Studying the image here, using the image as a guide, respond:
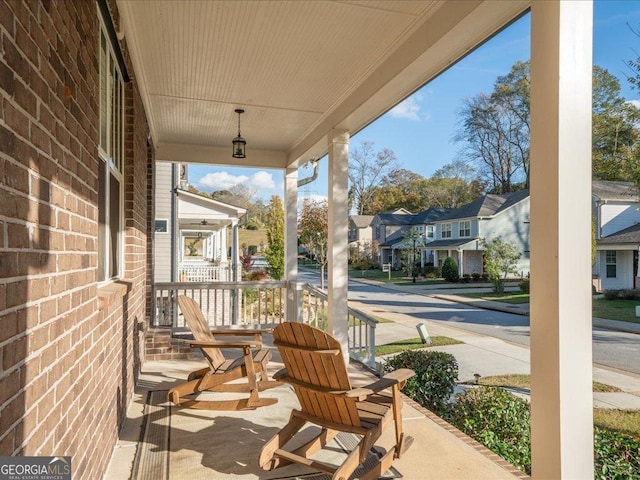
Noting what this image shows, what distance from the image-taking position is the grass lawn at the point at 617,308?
491 centimetres

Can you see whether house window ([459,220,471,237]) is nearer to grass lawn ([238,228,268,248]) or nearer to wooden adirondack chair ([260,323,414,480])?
grass lawn ([238,228,268,248])

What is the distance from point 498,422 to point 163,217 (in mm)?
7536

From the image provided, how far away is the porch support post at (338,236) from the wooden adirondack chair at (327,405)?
2211mm

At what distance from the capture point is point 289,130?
587 cm

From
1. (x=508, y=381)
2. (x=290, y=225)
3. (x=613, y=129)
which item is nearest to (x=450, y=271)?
(x=508, y=381)

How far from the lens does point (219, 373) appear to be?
3768 millimetres

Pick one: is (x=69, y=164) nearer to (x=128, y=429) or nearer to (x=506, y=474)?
(x=128, y=429)

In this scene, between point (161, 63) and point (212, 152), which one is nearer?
point (161, 63)

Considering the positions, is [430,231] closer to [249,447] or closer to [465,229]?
[465,229]

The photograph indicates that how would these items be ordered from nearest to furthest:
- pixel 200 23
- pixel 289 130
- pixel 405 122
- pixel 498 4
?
pixel 498 4
pixel 200 23
pixel 289 130
pixel 405 122

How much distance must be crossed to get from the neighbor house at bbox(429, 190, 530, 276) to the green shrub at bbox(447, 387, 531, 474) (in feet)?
44.3

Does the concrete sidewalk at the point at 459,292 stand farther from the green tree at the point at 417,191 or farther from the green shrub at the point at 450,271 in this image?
the green tree at the point at 417,191

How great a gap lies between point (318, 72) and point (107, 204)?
2.20 meters

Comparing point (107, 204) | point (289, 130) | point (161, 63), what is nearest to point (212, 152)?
point (289, 130)
